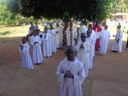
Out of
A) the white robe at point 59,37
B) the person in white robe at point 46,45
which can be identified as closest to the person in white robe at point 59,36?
the white robe at point 59,37

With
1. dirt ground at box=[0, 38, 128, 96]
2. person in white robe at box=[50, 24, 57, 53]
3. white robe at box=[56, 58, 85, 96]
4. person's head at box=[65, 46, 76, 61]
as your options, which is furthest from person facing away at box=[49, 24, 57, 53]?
person's head at box=[65, 46, 76, 61]

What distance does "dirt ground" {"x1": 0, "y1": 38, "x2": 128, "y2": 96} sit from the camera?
8641 mm

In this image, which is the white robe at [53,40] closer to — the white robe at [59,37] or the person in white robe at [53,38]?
the person in white robe at [53,38]

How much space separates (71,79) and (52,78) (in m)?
3.93

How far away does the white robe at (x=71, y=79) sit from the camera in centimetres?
614

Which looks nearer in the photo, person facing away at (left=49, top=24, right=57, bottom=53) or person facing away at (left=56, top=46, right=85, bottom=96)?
person facing away at (left=56, top=46, right=85, bottom=96)

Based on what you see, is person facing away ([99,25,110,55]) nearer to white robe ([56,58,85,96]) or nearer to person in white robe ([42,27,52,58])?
person in white robe ([42,27,52,58])

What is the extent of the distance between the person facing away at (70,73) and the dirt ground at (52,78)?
1.90 meters

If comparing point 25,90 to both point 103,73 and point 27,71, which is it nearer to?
point 27,71

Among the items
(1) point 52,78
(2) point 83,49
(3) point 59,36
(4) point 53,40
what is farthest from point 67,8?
(3) point 59,36

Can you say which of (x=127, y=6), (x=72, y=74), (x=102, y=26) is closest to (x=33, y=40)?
(x=102, y=26)

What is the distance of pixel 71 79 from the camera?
636 cm

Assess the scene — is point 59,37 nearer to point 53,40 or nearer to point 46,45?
point 53,40

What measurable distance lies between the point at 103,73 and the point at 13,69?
3.97 meters
